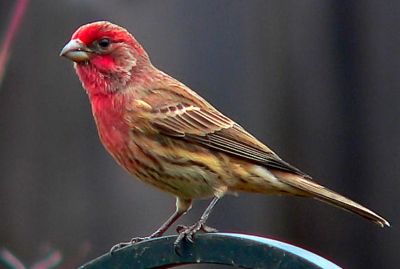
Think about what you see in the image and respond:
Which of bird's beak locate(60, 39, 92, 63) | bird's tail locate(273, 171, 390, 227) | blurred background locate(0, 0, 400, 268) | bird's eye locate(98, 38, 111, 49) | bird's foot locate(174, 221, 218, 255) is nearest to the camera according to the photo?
bird's foot locate(174, 221, 218, 255)

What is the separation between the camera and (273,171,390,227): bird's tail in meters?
5.46

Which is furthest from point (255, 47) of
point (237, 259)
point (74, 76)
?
point (237, 259)

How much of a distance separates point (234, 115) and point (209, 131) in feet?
5.31

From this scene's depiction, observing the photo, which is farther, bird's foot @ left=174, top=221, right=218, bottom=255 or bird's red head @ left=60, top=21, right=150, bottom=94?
bird's red head @ left=60, top=21, right=150, bottom=94

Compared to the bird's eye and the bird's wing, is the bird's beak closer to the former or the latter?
the bird's eye

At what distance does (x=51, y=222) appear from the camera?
26.0 feet

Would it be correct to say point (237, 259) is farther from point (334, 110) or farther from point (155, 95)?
point (334, 110)

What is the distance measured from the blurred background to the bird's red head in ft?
4.92

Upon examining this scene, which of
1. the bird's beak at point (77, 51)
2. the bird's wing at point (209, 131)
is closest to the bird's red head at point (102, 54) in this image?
the bird's beak at point (77, 51)

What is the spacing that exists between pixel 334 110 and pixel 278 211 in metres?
0.67

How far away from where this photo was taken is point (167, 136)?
5941 millimetres

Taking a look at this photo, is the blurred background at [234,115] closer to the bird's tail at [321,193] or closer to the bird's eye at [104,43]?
the bird's eye at [104,43]

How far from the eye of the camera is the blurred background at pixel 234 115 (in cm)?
764

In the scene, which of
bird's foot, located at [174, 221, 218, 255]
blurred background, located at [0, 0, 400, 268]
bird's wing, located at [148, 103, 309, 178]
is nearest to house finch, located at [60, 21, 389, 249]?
bird's wing, located at [148, 103, 309, 178]
